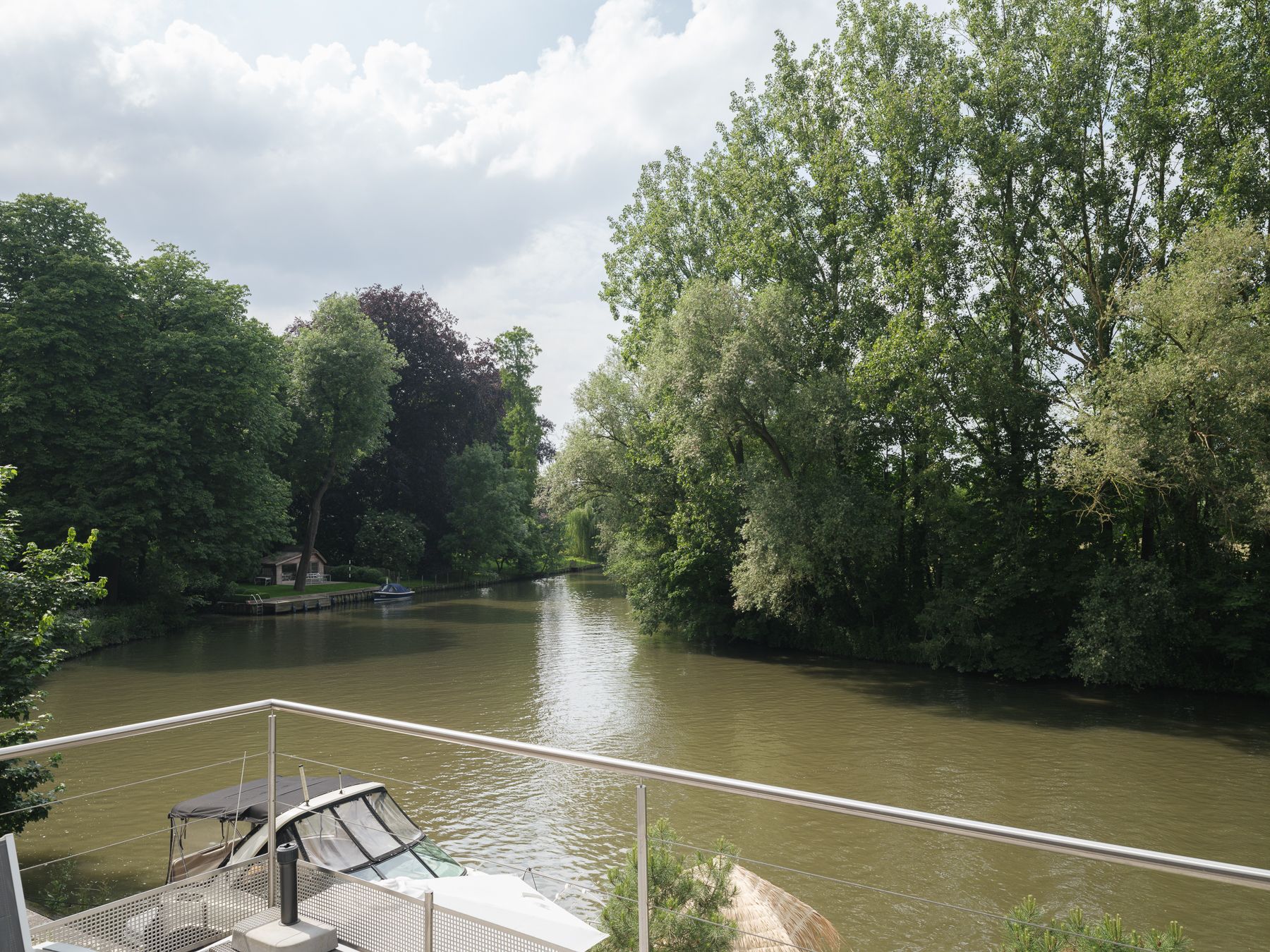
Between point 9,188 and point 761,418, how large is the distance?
25.9 meters

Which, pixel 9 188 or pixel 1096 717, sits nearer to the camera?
pixel 1096 717

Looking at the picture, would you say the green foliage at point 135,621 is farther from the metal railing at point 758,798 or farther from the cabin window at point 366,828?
the metal railing at point 758,798

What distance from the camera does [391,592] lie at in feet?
146

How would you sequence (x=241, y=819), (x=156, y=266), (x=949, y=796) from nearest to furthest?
(x=241, y=819) < (x=949, y=796) < (x=156, y=266)

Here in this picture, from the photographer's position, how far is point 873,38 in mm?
23828

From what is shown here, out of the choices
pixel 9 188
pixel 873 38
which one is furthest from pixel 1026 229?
pixel 9 188

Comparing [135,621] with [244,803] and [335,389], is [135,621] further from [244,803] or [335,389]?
[244,803]

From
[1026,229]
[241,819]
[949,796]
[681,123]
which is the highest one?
[681,123]

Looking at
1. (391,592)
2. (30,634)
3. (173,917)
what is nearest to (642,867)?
(173,917)

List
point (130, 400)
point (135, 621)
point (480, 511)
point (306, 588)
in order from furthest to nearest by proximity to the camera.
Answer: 1. point (480, 511)
2. point (306, 588)
3. point (130, 400)
4. point (135, 621)

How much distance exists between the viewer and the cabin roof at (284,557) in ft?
148

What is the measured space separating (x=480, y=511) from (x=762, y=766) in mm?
40552

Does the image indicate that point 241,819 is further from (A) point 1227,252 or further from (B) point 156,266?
(B) point 156,266

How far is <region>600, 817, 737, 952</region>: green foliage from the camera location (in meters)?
3.84
